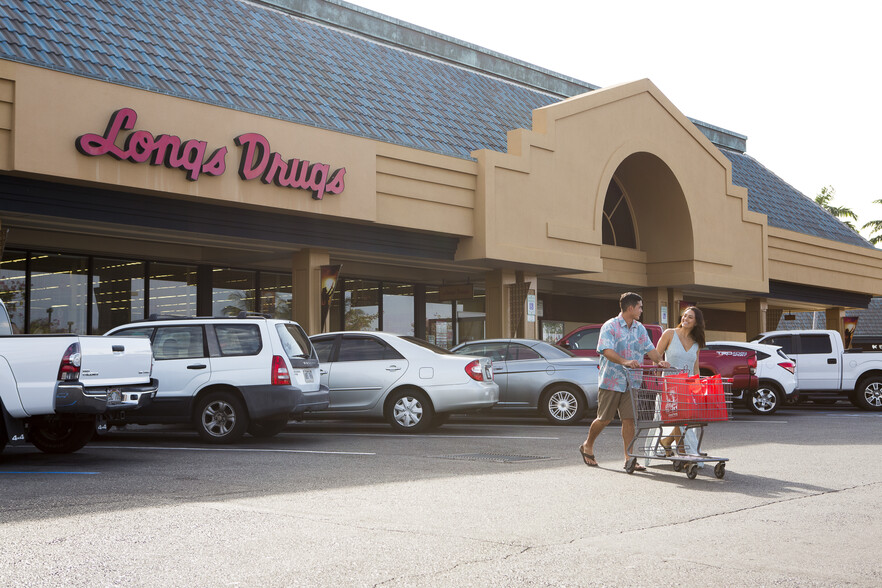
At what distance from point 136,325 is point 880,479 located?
9.55 meters

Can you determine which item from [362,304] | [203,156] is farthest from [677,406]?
[362,304]

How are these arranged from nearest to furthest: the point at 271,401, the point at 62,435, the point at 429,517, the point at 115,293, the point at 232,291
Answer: the point at 429,517 < the point at 62,435 < the point at 271,401 < the point at 115,293 < the point at 232,291

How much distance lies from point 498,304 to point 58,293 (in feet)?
33.5

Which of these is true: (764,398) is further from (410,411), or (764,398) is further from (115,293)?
(115,293)

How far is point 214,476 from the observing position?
9391mm

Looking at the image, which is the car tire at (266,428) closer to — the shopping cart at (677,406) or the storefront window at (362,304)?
the shopping cart at (677,406)

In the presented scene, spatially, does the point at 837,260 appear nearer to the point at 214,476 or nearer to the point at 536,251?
the point at 536,251

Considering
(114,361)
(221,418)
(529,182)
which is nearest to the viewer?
(114,361)

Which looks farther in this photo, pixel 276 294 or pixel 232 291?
pixel 276 294

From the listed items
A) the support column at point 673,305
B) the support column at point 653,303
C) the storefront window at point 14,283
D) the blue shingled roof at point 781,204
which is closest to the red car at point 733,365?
the support column at point 653,303

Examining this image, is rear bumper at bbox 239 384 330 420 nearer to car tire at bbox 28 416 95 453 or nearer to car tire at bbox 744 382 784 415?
car tire at bbox 28 416 95 453

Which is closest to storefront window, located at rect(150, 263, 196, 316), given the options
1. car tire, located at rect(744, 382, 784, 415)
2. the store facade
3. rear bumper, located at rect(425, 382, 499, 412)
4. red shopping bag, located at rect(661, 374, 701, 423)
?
the store facade

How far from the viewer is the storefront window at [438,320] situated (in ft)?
91.5

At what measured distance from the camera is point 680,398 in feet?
30.6
